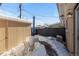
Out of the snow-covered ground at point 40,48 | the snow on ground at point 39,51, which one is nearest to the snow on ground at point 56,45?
the snow-covered ground at point 40,48

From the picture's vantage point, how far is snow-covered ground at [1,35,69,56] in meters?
2.68

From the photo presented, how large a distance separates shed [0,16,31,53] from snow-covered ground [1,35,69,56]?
75mm

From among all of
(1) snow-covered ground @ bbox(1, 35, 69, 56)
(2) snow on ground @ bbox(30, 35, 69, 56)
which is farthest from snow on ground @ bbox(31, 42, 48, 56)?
(2) snow on ground @ bbox(30, 35, 69, 56)

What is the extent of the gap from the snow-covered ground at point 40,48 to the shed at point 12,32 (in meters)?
0.07

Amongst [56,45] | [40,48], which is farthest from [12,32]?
[56,45]

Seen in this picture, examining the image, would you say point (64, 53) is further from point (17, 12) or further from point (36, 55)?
point (17, 12)

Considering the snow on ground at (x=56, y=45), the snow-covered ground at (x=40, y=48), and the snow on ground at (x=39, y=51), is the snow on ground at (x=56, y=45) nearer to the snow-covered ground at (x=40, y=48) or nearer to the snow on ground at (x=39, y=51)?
the snow-covered ground at (x=40, y=48)

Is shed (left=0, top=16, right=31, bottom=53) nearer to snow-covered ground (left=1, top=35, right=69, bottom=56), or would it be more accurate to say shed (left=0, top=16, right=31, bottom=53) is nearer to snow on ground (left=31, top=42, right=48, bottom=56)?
snow-covered ground (left=1, top=35, right=69, bottom=56)

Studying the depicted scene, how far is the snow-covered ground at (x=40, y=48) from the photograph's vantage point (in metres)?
2.68

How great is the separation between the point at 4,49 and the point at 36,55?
0.45 metres

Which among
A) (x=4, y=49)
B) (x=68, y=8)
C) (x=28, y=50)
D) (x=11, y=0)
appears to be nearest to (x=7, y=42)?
(x=4, y=49)

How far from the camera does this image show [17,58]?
269 cm

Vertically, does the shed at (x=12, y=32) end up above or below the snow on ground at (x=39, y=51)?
above

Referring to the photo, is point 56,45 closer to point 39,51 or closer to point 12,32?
point 39,51
